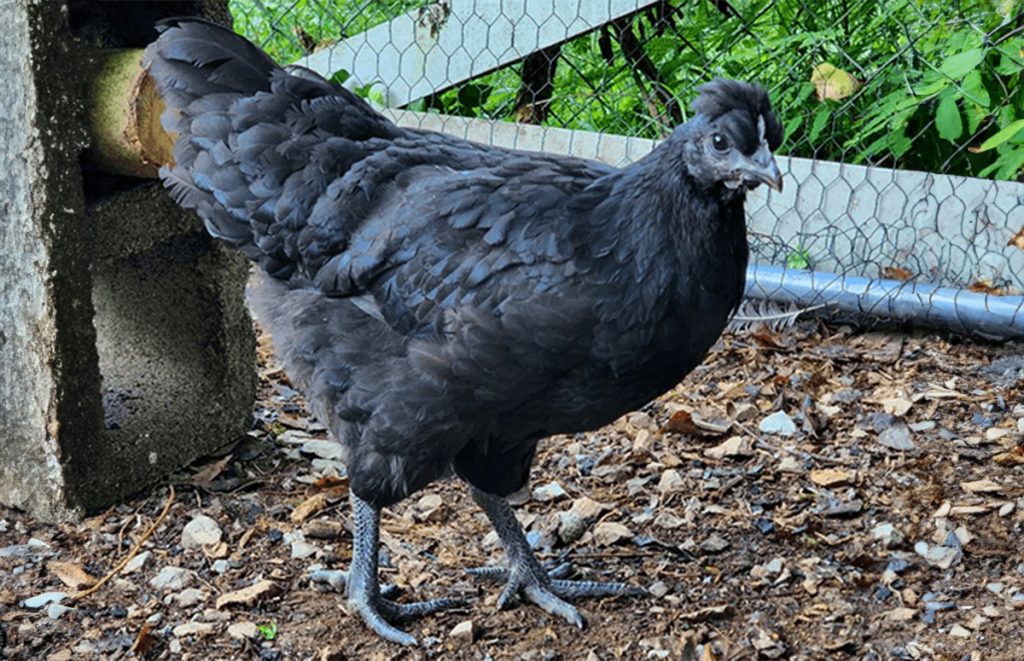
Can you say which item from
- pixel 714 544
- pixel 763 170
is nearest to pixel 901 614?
pixel 714 544

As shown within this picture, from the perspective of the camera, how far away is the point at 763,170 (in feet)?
9.16

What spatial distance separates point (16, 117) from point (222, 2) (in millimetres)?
784

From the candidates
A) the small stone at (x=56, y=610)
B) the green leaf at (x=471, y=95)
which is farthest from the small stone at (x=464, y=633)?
the green leaf at (x=471, y=95)

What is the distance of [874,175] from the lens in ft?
17.0

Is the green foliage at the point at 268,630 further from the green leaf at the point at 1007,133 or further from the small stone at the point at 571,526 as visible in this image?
the green leaf at the point at 1007,133

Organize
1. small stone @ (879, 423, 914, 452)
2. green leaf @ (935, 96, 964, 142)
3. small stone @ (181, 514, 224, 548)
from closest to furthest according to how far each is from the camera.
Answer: small stone @ (181, 514, 224, 548) < small stone @ (879, 423, 914, 452) < green leaf @ (935, 96, 964, 142)

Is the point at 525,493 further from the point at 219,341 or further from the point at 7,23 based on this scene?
the point at 7,23

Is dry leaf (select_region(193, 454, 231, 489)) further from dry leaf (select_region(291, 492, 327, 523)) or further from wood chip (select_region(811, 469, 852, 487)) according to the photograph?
wood chip (select_region(811, 469, 852, 487))

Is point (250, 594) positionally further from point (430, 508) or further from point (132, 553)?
point (430, 508)

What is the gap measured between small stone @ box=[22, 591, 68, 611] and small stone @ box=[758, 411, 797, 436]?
93.3 inches

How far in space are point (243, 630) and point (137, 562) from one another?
52 centimetres

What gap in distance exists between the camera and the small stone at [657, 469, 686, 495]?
4156 mm

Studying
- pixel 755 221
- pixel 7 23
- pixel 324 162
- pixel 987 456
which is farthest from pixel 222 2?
pixel 987 456

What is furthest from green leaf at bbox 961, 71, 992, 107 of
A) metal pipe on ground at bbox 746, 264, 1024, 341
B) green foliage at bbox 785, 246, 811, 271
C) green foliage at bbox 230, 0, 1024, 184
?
green foliage at bbox 785, 246, 811, 271
